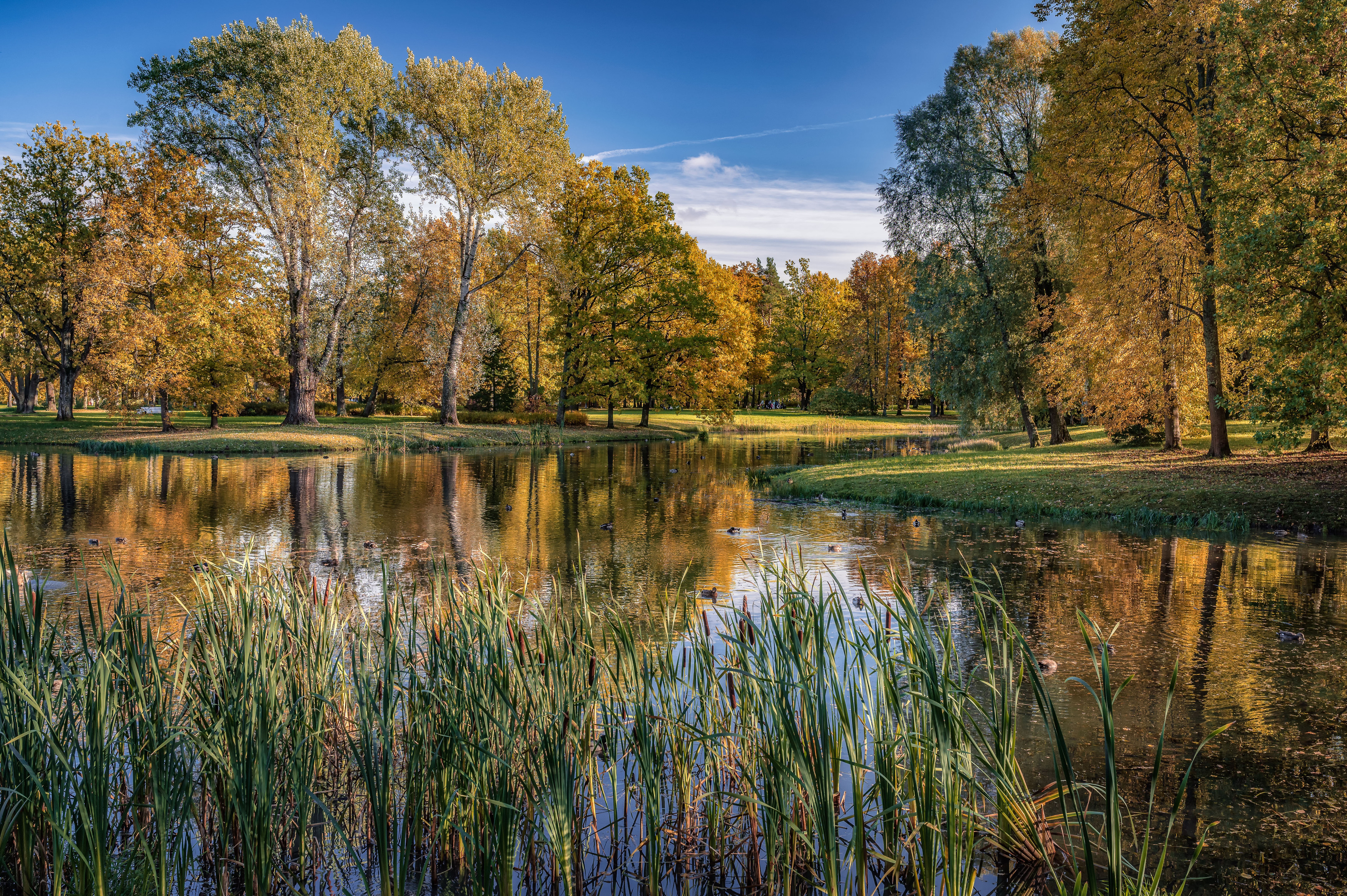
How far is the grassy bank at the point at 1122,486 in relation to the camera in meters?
13.4

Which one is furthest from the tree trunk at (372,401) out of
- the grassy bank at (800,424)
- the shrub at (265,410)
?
the grassy bank at (800,424)

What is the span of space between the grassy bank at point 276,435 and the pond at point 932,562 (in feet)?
18.9

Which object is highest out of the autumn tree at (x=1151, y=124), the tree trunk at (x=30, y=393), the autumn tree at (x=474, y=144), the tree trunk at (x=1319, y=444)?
the autumn tree at (x=474, y=144)

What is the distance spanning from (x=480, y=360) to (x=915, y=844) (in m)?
45.2

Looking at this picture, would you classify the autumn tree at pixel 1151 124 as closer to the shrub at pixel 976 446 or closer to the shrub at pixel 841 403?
the shrub at pixel 976 446

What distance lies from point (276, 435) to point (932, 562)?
28.2 m

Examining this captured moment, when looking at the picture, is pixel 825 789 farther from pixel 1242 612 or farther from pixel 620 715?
pixel 1242 612

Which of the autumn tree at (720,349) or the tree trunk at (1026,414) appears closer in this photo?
the tree trunk at (1026,414)

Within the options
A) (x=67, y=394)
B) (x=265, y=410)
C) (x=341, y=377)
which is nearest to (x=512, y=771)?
(x=67, y=394)

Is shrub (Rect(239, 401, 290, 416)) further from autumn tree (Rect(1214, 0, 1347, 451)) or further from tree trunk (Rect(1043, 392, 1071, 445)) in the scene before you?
autumn tree (Rect(1214, 0, 1347, 451))

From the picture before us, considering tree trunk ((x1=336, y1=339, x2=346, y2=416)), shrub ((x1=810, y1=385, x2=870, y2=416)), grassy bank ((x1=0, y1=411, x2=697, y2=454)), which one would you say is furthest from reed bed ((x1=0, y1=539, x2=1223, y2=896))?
shrub ((x1=810, y1=385, x2=870, y2=416))

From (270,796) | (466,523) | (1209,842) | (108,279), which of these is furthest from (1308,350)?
(108,279)

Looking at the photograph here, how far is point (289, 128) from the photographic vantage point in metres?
32.7

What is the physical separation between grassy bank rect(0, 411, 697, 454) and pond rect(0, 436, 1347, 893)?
18.9 ft
